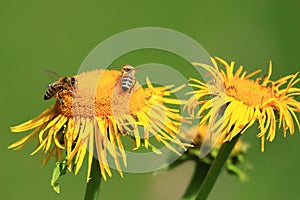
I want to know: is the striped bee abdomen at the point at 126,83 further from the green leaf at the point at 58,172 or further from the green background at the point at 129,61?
the green background at the point at 129,61

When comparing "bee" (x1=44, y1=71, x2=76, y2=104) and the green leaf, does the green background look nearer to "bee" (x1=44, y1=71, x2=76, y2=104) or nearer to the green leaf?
"bee" (x1=44, y1=71, x2=76, y2=104)

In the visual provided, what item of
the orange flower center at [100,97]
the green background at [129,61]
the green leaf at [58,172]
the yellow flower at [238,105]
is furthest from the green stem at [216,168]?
the green background at [129,61]

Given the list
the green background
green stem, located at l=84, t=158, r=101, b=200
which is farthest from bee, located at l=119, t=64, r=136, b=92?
the green background

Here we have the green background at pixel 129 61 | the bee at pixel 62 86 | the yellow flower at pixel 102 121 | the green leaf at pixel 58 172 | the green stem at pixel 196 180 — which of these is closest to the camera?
the green leaf at pixel 58 172

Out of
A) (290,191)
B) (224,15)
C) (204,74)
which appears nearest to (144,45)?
(204,74)

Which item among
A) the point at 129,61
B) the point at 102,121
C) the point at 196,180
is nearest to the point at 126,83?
the point at 102,121
